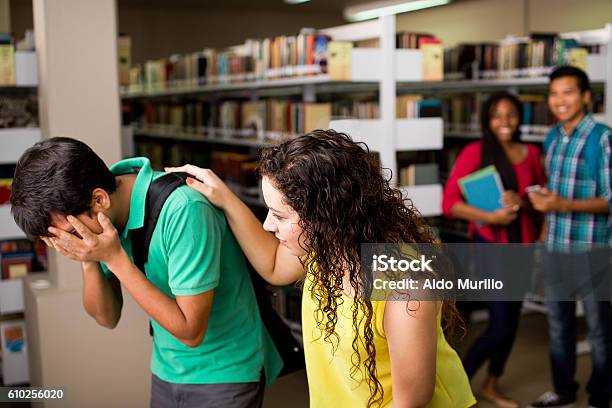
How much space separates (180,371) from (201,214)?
40cm

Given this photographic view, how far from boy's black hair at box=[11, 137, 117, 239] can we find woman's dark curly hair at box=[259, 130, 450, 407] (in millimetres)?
457

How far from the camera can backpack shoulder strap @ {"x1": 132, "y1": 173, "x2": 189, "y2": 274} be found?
1.69 m

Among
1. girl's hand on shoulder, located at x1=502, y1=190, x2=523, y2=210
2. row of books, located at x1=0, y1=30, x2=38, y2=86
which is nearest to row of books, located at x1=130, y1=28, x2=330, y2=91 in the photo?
girl's hand on shoulder, located at x1=502, y1=190, x2=523, y2=210

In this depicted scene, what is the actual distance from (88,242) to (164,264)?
0.23 metres

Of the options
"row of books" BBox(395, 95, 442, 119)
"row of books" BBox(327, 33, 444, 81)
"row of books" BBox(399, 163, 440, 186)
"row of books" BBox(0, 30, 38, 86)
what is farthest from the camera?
"row of books" BBox(399, 163, 440, 186)

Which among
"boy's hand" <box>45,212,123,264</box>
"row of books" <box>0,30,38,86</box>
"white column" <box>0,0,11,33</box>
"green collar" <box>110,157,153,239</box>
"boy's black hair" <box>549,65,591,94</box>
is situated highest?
"white column" <box>0,0,11,33</box>

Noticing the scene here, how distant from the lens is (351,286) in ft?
4.43

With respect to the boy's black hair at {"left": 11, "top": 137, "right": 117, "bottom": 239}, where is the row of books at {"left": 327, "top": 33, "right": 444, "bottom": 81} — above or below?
above

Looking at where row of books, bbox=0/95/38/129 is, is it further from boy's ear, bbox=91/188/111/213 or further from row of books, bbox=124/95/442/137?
boy's ear, bbox=91/188/111/213

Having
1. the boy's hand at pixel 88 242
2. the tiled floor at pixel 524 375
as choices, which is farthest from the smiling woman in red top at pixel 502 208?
the boy's hand at pixel 88 242

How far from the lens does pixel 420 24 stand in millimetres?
12922

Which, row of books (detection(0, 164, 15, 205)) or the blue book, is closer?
the blue book

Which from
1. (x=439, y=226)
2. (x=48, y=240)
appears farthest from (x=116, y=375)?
(x=439, y=226)

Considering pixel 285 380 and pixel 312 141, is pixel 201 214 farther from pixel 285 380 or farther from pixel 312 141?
pixel 285 380
